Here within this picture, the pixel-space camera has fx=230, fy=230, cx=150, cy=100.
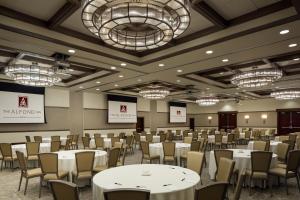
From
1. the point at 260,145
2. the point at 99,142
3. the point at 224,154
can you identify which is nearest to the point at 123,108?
the point at 99,142

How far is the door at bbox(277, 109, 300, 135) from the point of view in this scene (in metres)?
20.9

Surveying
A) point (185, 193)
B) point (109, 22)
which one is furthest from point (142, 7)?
point (185, 193)

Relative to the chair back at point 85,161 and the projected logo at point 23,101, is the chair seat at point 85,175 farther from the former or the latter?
the projected logo at point 23,101

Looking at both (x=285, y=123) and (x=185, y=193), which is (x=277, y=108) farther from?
(x=185, y=193)

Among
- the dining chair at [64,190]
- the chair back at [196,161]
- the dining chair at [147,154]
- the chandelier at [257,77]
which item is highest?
the chandelier at [257,77]

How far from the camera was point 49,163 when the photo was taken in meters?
5.35

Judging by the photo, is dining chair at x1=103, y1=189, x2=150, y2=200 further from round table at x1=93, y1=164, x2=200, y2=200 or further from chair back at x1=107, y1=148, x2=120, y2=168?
chair back at x1=107, y1=148, x2=120, y2=168

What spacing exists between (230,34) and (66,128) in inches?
518

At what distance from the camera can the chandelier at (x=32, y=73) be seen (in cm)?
796

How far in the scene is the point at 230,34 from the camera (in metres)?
6.07

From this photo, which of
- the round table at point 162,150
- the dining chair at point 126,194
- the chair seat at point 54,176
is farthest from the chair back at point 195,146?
the dining chair at point 126,194

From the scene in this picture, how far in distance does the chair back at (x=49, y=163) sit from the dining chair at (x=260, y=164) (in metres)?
4.58

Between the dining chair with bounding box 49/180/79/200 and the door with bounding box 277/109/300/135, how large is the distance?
74.4 feet

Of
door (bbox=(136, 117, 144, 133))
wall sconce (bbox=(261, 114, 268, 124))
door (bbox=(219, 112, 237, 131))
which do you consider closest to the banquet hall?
door (bbox=(136, 117, 144, 133))
